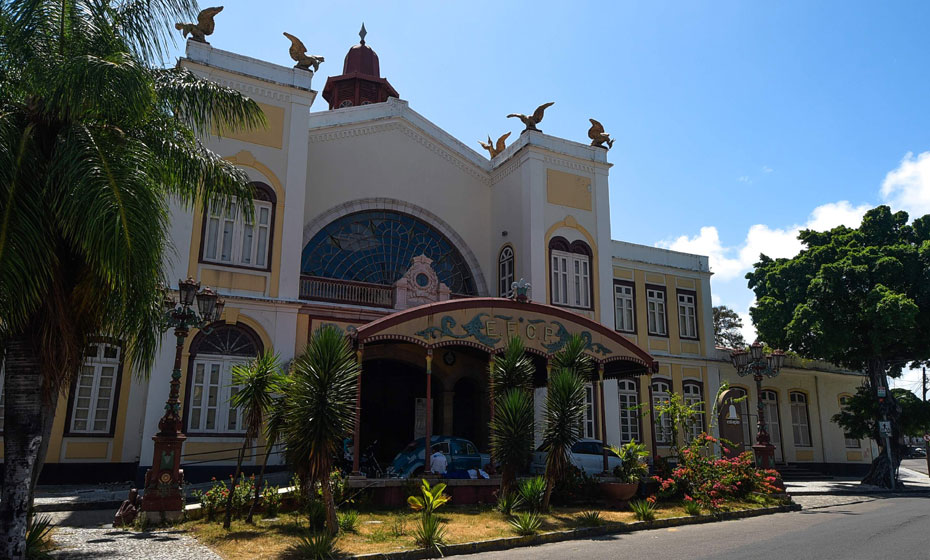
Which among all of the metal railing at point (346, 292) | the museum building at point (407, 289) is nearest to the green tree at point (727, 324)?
the museum building at point (407, 289)

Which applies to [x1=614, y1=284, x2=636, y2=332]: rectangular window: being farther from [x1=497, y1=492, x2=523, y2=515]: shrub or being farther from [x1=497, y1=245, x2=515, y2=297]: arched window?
[x1=497, y1=492, x2=523, y2=515]: shrub

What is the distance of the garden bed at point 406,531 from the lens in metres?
9.59

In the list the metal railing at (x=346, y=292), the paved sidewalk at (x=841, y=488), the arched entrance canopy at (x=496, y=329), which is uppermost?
the metal railing at (x=346, y=292)

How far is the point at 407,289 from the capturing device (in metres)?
18.9

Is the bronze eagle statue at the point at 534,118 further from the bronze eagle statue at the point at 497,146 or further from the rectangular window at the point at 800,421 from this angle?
the rectangular window at the point at 800,421

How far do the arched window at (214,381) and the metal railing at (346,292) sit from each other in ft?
7.13

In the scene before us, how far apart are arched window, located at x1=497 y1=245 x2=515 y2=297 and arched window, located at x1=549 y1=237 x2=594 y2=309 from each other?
4.69 ft

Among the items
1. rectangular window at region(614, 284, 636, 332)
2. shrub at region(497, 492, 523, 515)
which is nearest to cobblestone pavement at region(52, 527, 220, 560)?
shrub at region(497, 492, 523, 515)

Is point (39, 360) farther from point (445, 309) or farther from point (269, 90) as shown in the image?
point (269, 90)

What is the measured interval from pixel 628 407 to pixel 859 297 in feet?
A: 28.5

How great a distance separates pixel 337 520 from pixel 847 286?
2015 centimetres

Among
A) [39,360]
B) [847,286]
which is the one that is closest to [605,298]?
[847,286]

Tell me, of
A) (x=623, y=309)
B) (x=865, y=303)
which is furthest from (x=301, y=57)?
(x=865, y=303)

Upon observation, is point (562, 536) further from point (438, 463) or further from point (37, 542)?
point (37, 542)
